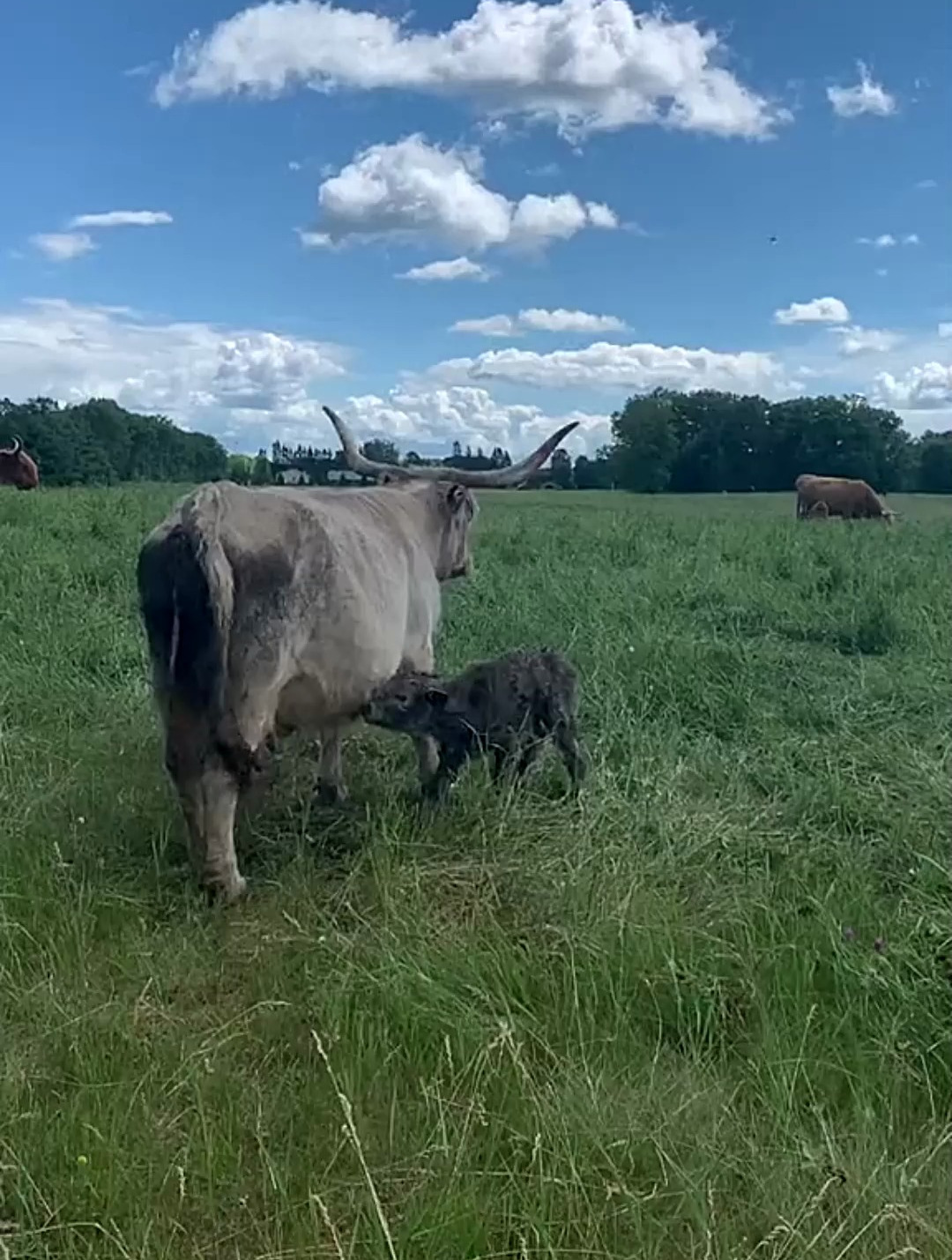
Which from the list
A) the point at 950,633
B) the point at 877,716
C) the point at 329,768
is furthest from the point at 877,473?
the point at 329,768

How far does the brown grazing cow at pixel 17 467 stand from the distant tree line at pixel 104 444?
290mm

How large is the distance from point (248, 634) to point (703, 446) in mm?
16525

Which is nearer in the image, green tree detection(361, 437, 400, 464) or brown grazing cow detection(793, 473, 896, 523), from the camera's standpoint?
green tree detection(361, 437, 400, 464)

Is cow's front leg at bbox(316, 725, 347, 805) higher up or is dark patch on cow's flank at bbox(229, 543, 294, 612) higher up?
dark patch on cow's flank at bbox(229, 543, 294, 612)

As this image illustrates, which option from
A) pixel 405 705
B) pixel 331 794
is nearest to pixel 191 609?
pixel 405 705

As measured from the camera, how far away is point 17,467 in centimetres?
2380

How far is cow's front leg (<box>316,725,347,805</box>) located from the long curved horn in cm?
198

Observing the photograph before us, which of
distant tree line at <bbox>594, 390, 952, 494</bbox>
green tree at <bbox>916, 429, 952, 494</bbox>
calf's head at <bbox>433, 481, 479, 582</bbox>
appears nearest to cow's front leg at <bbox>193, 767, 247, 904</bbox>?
calf's head at <bbox>433, 481, 479, 582</bbox>

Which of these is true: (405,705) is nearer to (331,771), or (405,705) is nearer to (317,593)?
(331,771)

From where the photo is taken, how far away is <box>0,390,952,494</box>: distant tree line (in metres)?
16.7

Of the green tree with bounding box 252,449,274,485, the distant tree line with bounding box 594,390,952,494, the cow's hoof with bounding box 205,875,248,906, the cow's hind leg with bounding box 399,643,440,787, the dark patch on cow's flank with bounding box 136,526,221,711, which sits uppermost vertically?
the distant tree line with bounding box 594,390,952,494

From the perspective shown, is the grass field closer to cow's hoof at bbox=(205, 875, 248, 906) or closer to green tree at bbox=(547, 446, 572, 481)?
cow's hoof at bbox=(205, 875, 248, 906)

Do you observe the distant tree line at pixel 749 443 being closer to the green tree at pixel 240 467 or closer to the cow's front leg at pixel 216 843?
the green tree at pixel 240 467

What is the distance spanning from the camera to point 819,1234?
98.7 inches
